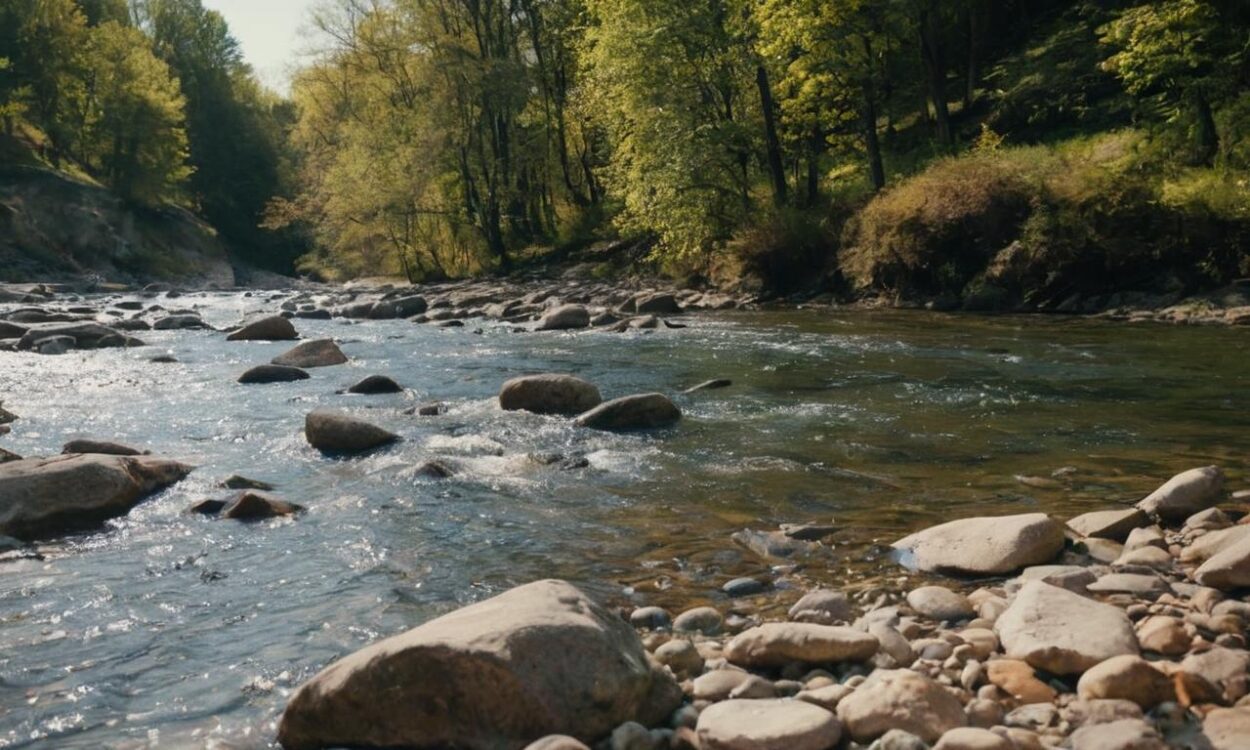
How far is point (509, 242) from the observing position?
44969 millimetres

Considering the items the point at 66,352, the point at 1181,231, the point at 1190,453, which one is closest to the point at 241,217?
the point at 66,352

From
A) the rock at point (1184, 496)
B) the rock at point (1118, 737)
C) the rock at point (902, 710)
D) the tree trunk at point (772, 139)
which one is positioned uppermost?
the tree trunk at point (772, 139)

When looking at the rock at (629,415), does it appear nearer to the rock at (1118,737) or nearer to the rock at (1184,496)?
the rock at (1184,496)

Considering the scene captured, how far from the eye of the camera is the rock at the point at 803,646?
458 cm

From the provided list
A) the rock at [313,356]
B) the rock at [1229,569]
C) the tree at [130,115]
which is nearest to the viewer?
the rock at [1229,569]

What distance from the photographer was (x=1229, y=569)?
5.17 meters

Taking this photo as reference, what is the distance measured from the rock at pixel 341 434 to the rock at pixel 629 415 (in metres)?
2.06

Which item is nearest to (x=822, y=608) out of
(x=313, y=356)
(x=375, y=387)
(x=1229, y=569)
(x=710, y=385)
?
(x=1229, y=569)

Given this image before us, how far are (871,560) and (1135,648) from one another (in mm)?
1993

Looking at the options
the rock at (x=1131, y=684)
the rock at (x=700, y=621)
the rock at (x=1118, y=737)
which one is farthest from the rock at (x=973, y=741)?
the rock at (x=700, y=621)

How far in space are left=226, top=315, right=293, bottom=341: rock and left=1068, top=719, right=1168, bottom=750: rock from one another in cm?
1925

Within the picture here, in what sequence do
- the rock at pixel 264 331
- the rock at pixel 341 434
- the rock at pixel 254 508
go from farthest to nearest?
the rock at pixel 264 331 → the rock at pixel 341 434 → the rock at pixel 254 508

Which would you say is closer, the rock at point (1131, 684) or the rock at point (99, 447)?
the rock at point (1131, 684)

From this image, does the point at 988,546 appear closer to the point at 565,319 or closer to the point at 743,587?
the point at 743,587
